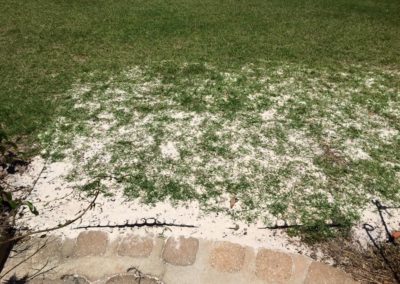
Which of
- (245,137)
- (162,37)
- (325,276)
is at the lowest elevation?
(325,276)

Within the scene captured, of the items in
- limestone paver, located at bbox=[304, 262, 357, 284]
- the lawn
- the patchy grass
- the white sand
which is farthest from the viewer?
the lawn

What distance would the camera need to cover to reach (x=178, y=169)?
11.1ft

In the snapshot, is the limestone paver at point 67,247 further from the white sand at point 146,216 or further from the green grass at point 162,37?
the green grass at point 162,37

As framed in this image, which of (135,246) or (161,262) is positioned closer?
(161,262)

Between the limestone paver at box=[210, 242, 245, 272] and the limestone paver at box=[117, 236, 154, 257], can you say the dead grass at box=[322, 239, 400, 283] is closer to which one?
the limestone paver at box=[210, 242, 245, 272]

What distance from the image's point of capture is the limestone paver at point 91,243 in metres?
2.68

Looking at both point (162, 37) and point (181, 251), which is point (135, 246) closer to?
point (181, 251)

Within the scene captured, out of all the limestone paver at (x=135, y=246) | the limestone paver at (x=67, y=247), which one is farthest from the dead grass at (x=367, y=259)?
the limestone paver at (x=67, y=247)

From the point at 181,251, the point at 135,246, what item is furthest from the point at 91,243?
the point at 181,251

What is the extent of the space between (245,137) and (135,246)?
5.58ft

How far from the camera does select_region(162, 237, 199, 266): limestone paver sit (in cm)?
263

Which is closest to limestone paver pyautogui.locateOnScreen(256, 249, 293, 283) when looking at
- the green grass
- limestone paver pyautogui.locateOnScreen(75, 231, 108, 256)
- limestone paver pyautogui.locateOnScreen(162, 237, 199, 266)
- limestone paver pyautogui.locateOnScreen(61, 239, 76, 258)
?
limestone paver pyautogui.locateOnScreen(162, 237, 199, 266)

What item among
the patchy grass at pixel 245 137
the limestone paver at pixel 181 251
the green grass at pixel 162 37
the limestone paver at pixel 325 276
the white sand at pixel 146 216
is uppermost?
the green grass at pixel 162 37

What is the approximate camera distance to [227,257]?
2650mm
